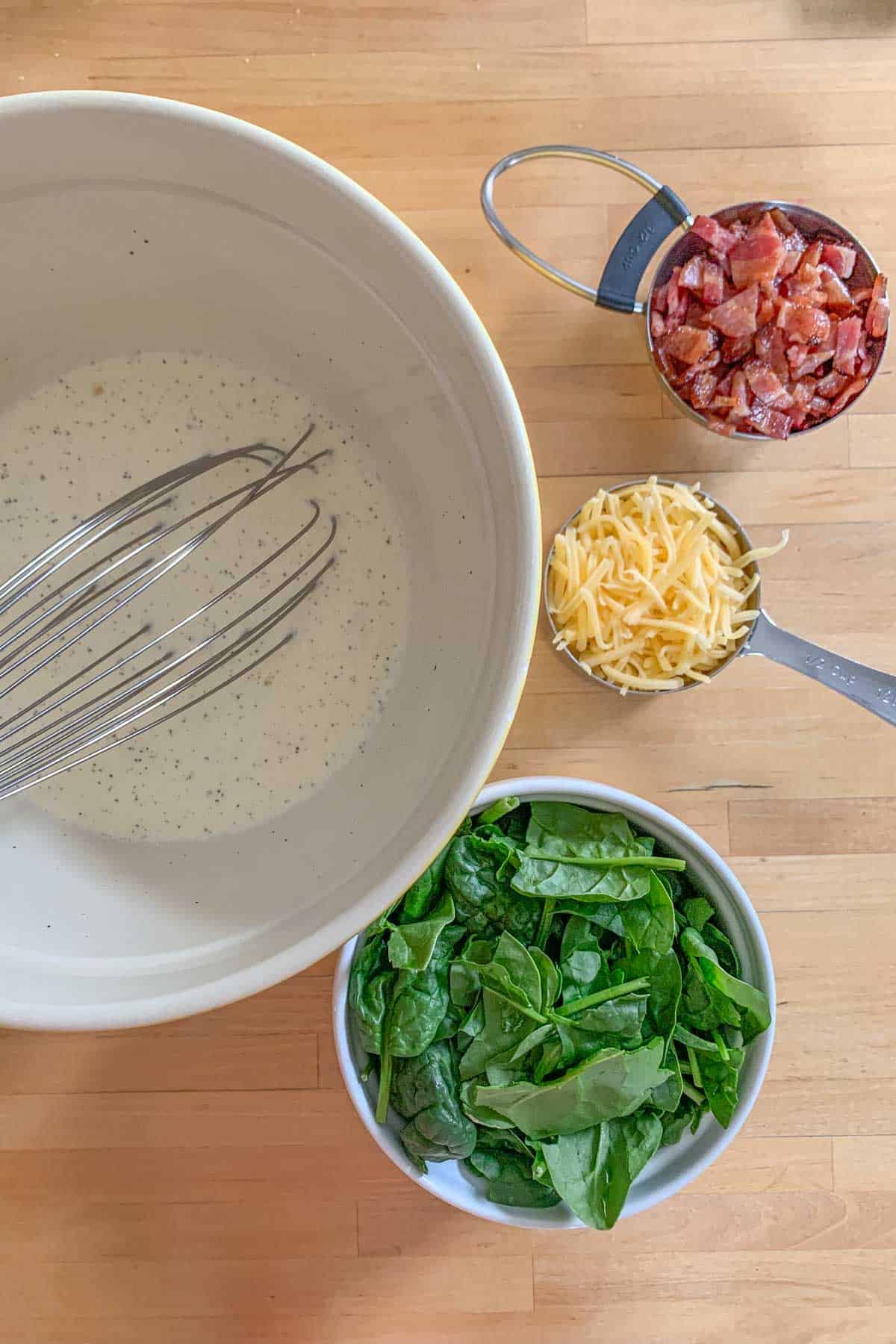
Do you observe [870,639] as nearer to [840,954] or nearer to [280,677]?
[840,954]

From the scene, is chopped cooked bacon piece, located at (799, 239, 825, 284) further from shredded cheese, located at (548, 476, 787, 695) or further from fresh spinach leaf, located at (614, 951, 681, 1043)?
fresh spinach leaf, located at (614, 951, 681, 1043)

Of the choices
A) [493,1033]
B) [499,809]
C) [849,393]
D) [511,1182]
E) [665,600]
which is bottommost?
[511,1182]

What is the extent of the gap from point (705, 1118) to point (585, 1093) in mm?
119

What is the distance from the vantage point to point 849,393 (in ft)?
2.42

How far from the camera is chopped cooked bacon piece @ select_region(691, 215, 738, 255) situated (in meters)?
0.73

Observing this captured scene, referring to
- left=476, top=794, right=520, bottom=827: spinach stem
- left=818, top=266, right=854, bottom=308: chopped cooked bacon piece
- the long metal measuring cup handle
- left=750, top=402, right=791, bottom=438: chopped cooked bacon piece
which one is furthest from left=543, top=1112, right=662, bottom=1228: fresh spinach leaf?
left=818, top=266, right=854, bottom=308: chopped cooked bacon piece

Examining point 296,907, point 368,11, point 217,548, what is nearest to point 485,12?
point 368,11

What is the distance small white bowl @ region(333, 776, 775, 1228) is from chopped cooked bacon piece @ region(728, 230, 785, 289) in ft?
1.23

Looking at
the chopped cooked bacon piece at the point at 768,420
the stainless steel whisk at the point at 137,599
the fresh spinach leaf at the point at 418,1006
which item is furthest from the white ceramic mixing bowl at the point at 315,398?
the chopped cooked bacon piece at the point at 768,420

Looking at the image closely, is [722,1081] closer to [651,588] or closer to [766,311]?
[651,588]

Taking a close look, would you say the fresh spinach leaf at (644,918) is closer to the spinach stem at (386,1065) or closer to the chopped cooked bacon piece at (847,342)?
the spinach stem at (386,1065)

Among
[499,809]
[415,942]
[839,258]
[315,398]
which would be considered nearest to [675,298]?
[839,258]

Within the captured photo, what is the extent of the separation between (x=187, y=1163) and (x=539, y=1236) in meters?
0.29

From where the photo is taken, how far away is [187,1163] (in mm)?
817
